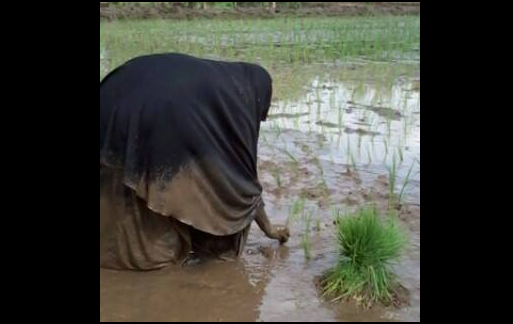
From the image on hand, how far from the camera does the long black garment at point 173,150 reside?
297 centimetres

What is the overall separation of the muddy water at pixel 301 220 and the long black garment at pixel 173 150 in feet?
0.84

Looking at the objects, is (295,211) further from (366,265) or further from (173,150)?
(173,150)

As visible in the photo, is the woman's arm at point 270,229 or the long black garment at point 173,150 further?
the woman's arm at point 270,229

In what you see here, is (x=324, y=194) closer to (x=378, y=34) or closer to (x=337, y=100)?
(x=337, y=100)

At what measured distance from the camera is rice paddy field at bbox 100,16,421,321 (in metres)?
2.92

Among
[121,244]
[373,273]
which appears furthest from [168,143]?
[373,273]

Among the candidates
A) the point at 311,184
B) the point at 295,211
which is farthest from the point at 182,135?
the point at 311,184

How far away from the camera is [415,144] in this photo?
549 cm

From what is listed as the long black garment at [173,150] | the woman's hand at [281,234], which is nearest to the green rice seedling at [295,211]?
the woman's hand at [281,234]

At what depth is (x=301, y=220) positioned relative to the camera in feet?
13.1

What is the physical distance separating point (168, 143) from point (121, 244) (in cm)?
63

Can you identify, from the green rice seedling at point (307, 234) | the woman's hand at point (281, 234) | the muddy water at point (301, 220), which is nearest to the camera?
the muddy water at point (301, 220)

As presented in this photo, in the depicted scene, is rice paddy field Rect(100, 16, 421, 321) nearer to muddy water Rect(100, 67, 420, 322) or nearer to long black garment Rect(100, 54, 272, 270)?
muddy water Rect(100, 67, 420, 322)

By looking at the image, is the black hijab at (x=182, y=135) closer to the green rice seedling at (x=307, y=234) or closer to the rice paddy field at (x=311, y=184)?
the rice paddy field at (x=311, y=184)
